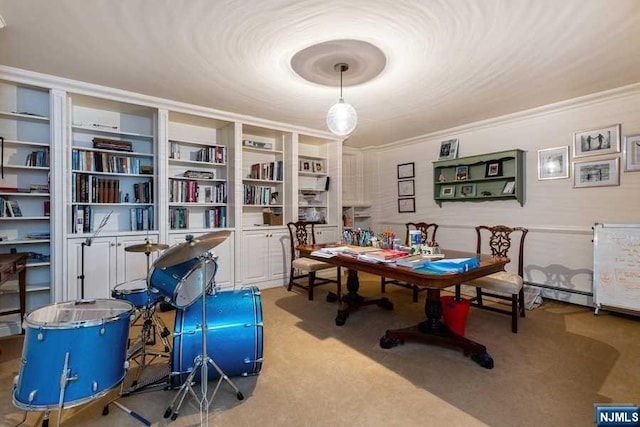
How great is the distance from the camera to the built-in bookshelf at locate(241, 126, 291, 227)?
4318 millimetres

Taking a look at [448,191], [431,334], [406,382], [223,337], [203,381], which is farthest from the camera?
[448,191]

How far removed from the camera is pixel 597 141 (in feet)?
10.8

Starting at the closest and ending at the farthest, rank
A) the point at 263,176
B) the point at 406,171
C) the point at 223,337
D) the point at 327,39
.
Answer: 1. the point at 223,337
2. the point at 327,39
3. the point at 263,176
4. the point at 406,171

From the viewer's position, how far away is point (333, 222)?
4980 millimetres

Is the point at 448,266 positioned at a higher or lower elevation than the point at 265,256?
higher

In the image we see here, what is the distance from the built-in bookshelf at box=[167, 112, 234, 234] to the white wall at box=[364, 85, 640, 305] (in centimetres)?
309

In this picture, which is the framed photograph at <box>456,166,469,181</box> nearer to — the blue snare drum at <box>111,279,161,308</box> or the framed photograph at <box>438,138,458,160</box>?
the framed photograph at <box>438,138,458,160</box>

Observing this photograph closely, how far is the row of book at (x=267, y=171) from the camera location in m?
4.37

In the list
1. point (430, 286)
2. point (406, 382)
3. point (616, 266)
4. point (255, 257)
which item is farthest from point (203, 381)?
point (616, 266)

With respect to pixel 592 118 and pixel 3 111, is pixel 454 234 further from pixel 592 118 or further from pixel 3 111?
pixel 3 111

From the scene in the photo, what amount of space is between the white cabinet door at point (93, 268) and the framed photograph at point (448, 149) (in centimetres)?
433

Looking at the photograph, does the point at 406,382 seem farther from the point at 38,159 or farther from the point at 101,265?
the point at 38,159

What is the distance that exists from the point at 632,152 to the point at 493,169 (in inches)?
50.4

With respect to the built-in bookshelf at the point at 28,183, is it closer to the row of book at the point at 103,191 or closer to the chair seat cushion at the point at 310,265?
the row of book at the point at 103,191
